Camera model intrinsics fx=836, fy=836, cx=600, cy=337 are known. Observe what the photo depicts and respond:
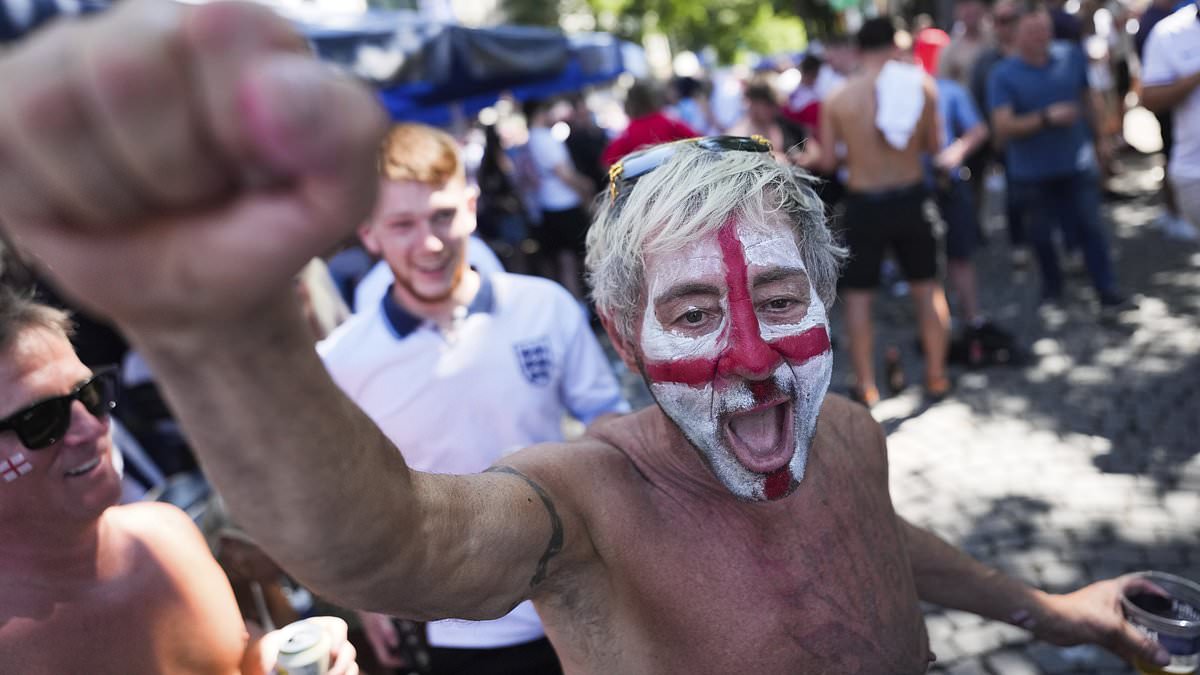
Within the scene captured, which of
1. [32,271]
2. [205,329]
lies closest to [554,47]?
[32,271]

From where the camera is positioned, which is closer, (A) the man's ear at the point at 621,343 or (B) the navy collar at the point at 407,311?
(A) the man's ear at the point at 621,343

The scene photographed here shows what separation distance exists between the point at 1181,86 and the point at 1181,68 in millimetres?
91

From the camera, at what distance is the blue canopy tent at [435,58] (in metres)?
5.14

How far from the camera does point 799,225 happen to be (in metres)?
1.59

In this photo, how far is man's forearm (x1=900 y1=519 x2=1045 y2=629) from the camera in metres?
1.93

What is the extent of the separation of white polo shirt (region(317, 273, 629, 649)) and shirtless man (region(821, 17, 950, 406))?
314 centimetres

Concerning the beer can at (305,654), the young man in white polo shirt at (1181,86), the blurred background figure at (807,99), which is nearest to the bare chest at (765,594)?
the beer can at (305,654)

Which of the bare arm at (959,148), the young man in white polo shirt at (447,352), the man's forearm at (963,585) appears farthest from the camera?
the bare arm at (959,148)

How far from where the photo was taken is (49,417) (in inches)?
62.2

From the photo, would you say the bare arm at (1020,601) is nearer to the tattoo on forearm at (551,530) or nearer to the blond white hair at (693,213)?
the blond white hair at (693,213)

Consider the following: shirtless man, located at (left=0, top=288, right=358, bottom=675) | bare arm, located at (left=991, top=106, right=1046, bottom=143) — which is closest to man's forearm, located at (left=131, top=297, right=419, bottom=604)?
shirtless man, located at (left=0, top=288, right=358, bottom=675)

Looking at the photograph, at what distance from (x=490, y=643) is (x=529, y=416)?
643 millimetres

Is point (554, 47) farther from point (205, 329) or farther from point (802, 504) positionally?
point (205, 329)

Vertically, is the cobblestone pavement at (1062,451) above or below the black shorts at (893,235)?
below
